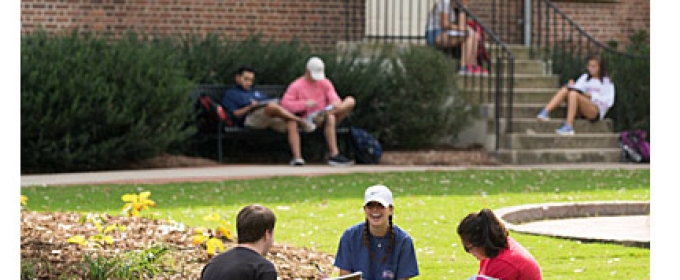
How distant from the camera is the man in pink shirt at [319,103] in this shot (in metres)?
16.5

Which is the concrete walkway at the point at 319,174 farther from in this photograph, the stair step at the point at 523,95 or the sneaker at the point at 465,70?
the sneaker at the point at 465,70

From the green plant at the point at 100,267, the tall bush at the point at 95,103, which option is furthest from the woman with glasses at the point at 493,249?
the tall bush at the point at 95,103

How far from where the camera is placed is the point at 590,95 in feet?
60.0

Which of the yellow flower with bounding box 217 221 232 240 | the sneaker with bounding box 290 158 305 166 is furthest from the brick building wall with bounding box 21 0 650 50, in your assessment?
the yellow flower with bounding box 217 221 232 240

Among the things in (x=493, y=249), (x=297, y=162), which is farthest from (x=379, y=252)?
(x=297, y=162)

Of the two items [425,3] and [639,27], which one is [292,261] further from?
[639,27]

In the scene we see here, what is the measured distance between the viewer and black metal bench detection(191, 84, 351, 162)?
55.1 feet

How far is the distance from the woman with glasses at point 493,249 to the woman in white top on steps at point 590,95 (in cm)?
1241

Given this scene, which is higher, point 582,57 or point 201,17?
point 201,17

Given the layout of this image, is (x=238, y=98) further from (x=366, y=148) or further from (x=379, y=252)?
(x=379, y=252)

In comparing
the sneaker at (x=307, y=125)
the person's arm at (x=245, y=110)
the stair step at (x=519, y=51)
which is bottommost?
the sneaker at (x=307, y=125)

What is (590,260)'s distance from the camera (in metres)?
8.51

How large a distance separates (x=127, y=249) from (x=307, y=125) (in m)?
8.90
